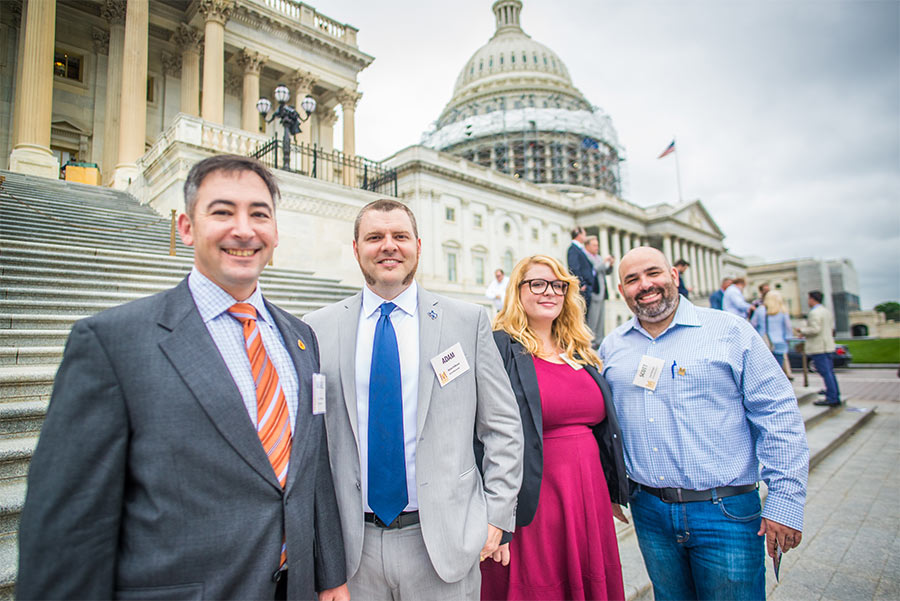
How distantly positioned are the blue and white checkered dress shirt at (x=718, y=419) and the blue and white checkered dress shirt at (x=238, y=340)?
199 centimetres

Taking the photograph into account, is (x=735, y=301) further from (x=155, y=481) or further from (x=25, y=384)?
(x=25, y=384)

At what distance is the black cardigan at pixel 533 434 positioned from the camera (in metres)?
2.55

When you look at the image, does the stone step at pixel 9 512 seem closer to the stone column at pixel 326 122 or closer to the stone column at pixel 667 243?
the stone column at pixel 326 122

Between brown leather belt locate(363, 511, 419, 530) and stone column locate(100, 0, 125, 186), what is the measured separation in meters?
22.4

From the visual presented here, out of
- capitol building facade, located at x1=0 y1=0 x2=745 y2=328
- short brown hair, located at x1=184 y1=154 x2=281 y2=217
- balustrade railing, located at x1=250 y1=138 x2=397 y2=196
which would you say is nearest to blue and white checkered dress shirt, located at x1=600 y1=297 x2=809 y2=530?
short brown hair, located at x1=184 y1=154 x2=281 y2=217

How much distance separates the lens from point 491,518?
6.88 feet

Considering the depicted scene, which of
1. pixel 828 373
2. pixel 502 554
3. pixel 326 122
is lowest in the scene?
pixel 828 373

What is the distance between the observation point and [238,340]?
1712 mm

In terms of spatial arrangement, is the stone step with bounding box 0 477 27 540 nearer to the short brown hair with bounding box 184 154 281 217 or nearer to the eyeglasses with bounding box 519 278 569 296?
the short brown hair with bounding box 184 154 281 217

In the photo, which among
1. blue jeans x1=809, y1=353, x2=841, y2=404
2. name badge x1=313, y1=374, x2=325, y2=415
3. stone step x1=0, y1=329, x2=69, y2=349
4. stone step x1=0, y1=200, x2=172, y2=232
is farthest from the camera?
blue jeans x1=809, y1=353, x2=841, y2=404

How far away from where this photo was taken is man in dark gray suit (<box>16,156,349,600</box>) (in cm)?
124

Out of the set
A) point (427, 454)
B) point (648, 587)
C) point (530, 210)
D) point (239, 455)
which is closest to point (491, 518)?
point (427, 454)

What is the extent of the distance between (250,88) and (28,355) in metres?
22.3

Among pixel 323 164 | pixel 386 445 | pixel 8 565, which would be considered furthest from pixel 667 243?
pixel 8 565
